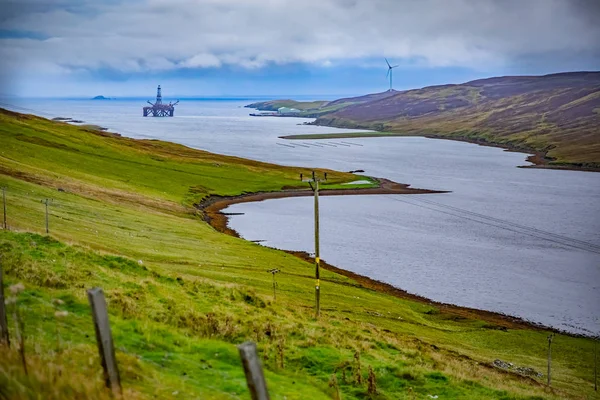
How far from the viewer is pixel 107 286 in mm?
24062

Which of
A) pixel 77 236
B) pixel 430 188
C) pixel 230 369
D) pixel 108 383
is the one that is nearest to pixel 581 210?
pixel 430 188

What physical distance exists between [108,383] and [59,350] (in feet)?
8.90

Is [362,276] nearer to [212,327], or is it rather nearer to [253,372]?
[212,327]

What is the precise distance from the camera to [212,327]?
21672 mm

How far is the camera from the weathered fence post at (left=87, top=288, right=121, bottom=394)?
385 inches

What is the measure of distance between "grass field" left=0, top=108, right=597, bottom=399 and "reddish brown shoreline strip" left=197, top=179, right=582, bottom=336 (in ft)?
4.01

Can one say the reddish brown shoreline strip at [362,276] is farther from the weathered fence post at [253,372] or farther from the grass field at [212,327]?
the weathered fence post at [253,372]

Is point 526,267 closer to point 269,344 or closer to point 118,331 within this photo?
point 269,344

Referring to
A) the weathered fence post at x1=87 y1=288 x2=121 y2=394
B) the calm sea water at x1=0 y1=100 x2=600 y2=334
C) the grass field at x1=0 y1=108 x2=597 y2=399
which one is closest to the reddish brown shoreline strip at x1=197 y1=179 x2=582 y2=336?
the grass field at x1=0 y1=108 x2=597 y2=399

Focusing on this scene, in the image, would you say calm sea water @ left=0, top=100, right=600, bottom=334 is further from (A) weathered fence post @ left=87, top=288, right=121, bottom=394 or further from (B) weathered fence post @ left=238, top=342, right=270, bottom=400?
(B) weathered fence post @ left=238, top=342, right=270, bottom=400

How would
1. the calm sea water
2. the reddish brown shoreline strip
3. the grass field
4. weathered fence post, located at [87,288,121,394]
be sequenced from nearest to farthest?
weathered fence post, located at [87,288,121,394]
the grass field
the reddish brown shoreline strip
the calm sea water

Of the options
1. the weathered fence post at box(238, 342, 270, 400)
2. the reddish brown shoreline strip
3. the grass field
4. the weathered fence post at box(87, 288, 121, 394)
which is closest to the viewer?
the weathered fence post at box(238, 342, 270, 400)

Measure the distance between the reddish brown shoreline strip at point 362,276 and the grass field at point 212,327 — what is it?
1223mm

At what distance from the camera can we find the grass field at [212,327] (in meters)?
14.2
